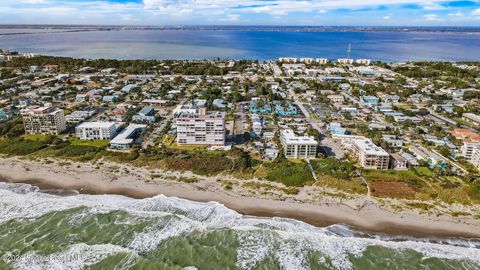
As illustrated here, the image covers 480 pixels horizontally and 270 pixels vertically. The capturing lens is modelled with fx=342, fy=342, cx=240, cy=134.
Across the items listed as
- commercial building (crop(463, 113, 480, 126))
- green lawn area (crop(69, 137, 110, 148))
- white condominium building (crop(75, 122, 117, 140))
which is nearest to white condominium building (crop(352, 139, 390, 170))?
commercial building (crop(463, 113, 480, 126))

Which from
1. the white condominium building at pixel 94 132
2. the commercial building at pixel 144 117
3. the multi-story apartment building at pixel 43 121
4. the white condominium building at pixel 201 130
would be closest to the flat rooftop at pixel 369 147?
the white condominium building at pixel 201 130

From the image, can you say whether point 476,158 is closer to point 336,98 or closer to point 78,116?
point 336,98

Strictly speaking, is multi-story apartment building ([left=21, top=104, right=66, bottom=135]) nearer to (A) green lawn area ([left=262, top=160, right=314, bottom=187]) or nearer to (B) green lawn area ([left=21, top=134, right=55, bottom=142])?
(B) green lawn area ([left=21, top=134, right=55, bottom=142])

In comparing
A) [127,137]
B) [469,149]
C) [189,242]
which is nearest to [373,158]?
[469,149]

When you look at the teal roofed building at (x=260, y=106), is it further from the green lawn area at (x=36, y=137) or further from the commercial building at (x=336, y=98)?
the green lawn area at (x=36, y=137)

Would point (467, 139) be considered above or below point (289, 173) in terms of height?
above

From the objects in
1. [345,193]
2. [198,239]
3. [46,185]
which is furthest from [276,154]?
[46,185]
